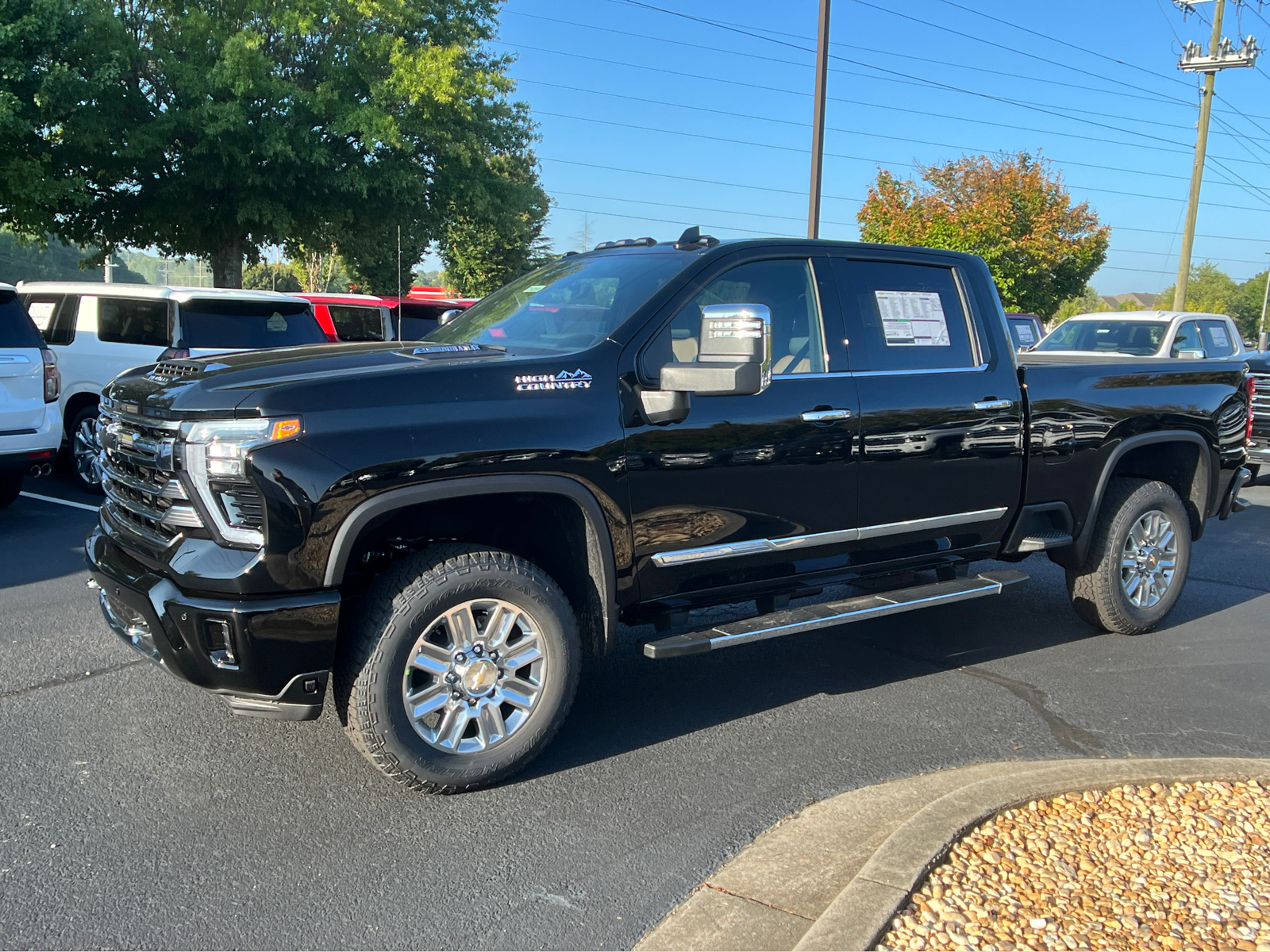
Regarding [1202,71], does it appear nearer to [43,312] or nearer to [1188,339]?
[1188,339]

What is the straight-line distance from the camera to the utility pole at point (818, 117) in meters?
15.7

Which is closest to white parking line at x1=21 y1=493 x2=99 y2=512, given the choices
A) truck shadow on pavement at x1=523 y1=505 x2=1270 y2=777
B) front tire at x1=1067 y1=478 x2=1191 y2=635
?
truck shadow on pavement at x1=523 y1=505 x2=1270 y2=777

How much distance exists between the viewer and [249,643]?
10.8 feet

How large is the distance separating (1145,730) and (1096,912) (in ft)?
6.20

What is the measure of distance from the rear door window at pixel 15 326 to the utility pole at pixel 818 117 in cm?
1119

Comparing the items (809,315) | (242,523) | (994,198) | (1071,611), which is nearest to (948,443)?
(809,315)

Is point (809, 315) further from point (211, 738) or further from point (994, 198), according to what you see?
point (994, 198)

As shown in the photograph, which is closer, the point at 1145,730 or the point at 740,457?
the point at 740,457

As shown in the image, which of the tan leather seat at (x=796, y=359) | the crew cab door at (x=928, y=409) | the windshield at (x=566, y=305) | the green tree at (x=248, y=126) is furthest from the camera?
the green tree at (x=248, y=126)

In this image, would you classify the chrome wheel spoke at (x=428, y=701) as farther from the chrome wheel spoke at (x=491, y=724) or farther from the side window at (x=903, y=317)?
the side window at (x=903, y=317)

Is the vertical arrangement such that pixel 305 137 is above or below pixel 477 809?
above

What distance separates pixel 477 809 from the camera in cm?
366

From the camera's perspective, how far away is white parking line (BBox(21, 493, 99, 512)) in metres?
8.52

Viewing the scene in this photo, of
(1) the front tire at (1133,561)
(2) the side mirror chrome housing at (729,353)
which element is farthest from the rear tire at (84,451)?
(1) the front tire at (1133,561)
